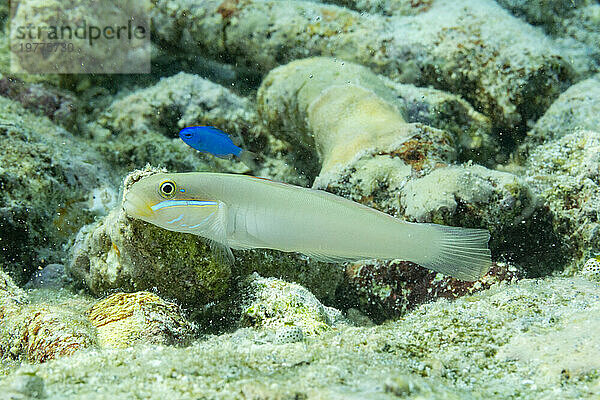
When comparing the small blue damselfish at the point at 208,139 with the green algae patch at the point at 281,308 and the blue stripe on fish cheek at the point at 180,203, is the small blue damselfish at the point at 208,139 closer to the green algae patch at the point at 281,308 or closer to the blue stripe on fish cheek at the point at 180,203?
the green algae patch at the point at 281,308

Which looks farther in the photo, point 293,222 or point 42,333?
point 42,333

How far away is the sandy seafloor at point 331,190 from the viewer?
1.76 metres

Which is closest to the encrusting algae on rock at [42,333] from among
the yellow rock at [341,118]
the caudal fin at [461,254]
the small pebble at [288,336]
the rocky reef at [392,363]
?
the rocky reef at [392,363]

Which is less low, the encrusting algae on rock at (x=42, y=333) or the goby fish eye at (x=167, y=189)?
the goby fish eye at (x=167, y=189)

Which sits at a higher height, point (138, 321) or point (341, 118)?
point (341, 118)

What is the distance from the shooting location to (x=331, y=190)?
Result: 3.88m

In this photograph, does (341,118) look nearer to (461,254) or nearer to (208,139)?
(208,139)

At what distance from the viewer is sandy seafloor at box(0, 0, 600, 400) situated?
176cm

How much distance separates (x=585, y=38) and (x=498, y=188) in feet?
15.3

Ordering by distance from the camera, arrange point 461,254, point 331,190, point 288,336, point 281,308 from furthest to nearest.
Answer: point 331,190, point 281,308, point 461,254, point 288,336

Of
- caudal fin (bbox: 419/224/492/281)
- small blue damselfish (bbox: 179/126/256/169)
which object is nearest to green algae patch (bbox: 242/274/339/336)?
caudal fin (bbox: 419/224/492/281)

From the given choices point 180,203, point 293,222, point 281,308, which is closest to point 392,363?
point 293,222

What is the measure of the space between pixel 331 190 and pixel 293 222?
1.65m

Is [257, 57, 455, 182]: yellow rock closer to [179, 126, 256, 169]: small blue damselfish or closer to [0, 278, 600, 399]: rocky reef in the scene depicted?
[179, 126, 256, 169]: small blue damselfish
